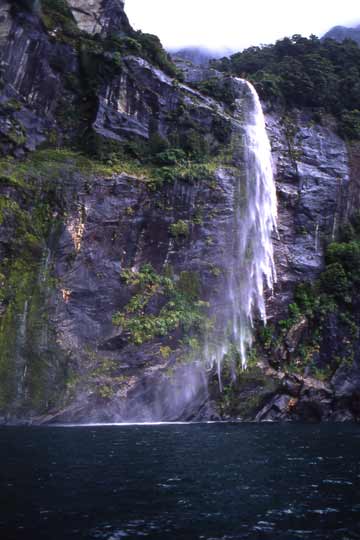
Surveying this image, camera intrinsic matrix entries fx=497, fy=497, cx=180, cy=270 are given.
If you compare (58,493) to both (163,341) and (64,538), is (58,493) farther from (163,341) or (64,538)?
(163,341)

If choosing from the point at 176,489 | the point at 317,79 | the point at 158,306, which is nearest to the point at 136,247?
the point at 158,306

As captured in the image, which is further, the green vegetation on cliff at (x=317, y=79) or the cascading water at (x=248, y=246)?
the green vegetation on cliff at (x=317, y=79)

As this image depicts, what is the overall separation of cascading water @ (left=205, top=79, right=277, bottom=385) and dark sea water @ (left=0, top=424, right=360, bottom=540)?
36.9 ft

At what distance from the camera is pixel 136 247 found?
25.4 meters

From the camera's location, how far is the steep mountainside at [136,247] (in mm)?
21719

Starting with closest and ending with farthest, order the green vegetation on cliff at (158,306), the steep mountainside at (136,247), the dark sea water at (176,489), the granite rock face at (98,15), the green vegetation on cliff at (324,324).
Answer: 1. the dark sea water at (176,489)
2. the steep mountainside at (136,247)
3. the green vegetation on cliff at (158,306)
4. the green vegetation on cliff at (324,324)
5. the granite rock face at (98,15)

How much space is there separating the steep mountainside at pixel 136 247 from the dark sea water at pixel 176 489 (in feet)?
23.0

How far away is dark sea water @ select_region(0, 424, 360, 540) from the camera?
6652 mm

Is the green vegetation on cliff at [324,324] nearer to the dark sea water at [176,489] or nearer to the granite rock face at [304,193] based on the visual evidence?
the granite rock face at [304,193]

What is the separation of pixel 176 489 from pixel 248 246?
20934 millimetres

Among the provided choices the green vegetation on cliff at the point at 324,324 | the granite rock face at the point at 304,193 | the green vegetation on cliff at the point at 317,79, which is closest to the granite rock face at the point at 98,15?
the green vegetation on cliff at the point at 317,79

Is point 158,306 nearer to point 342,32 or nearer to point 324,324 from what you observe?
point 324,324

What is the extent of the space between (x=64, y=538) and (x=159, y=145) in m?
25.3

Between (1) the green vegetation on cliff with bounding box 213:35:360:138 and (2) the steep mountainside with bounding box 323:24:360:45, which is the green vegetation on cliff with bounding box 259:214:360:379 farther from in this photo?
(2) the steep mountainside with bounding box 323:24:360:45
